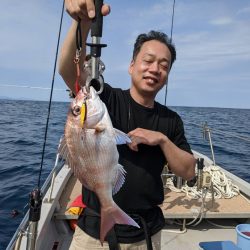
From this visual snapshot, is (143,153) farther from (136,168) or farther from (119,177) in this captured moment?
(119,177)

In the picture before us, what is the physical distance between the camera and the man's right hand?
1.75 meters

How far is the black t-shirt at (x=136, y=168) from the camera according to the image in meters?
2.34

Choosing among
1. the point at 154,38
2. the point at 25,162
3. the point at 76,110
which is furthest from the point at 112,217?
the point at 25,162

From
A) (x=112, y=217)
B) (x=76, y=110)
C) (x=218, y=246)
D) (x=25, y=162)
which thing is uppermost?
(x=76, y=110)

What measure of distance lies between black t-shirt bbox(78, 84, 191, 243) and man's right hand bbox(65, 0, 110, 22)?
2.18ft

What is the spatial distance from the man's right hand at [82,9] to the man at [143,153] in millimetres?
425

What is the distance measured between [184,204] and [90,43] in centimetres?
396

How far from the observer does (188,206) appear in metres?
5.13

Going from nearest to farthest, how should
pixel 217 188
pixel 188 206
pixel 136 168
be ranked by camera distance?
1. pixel 136 168
2. pixel 188 206
3. pixel 217 188

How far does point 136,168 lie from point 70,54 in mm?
878

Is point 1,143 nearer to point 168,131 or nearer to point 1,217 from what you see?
point 1,217

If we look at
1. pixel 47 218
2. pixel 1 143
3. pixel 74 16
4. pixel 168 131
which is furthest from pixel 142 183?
pixel 1 143

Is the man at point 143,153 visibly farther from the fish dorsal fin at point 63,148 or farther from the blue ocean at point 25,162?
the blue ocean at point 25,162

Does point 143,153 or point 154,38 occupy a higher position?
point 154,38
